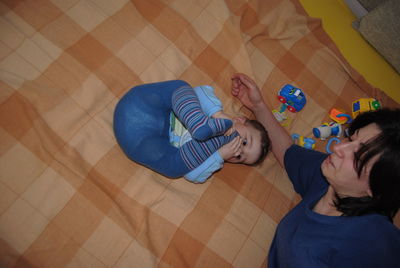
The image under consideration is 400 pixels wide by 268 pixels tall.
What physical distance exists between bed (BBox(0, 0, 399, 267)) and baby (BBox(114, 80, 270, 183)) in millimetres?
137

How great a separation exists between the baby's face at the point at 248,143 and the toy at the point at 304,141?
1.21 ft

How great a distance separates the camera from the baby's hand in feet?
4.90

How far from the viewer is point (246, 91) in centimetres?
177

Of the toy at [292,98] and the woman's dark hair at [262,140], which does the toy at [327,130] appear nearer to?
the toy at [292,98]

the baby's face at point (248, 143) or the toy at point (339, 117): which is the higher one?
the toy at point (339, 117)

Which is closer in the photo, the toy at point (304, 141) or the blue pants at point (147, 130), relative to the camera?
the blue pants at point (147, 130)

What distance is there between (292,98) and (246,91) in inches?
12.3

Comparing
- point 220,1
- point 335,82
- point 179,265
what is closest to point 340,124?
point 335,82

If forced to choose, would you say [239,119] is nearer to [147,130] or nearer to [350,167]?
[147,130]

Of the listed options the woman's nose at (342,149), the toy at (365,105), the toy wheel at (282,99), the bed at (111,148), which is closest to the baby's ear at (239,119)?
the bed at (111,148)

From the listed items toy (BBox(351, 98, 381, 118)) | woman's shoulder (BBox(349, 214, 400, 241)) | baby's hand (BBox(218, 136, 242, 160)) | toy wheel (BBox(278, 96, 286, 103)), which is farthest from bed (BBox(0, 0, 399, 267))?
woman's shoulder (BBox(349, 214, 400, 241))

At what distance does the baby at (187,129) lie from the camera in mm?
1379

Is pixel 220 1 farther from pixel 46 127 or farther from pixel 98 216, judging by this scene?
pixel 98 216

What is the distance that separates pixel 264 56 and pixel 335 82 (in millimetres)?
568
